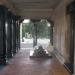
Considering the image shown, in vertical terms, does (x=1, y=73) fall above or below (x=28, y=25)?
below

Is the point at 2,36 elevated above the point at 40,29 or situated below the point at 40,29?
below

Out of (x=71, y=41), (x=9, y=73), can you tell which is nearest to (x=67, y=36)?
(x=71, y=41)

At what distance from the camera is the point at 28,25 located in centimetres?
1623

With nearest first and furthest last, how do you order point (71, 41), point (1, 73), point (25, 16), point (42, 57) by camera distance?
point (1, 73) < point (71, 41) < point (42, 57) < point (25, 16)

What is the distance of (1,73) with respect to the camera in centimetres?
682

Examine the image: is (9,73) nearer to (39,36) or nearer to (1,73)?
(1,73)

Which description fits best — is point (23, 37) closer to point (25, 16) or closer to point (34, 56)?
point (25, 16)

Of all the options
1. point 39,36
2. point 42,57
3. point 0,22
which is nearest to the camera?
point 0,22

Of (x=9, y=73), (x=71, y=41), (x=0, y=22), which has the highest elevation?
(x=0, y=22)

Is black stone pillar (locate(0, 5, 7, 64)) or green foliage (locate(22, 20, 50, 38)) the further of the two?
green foliage (locate(22, 20, 50, 38))

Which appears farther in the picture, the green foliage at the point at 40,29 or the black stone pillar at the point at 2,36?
the green foliage at the point at 40,29

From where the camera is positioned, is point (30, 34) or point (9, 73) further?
point (30, 34)

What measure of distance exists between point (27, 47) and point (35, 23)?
192 centimetres

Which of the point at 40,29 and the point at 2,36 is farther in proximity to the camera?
the point at 40,29
